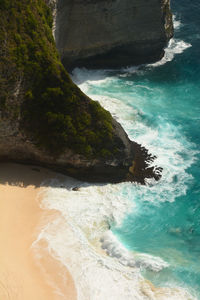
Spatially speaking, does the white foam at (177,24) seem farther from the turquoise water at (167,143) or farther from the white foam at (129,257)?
the white foam at (129,257)

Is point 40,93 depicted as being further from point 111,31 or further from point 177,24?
point 177,24

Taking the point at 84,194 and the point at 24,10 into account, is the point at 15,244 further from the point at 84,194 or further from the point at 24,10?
the point at 24,10

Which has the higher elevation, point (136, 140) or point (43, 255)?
point (136, 140)

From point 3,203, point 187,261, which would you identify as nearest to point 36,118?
point 3,203

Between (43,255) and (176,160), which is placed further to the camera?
(176,160)

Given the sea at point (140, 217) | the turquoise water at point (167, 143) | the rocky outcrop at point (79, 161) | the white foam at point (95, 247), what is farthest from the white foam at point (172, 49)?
the white foam at point (95, 247)
